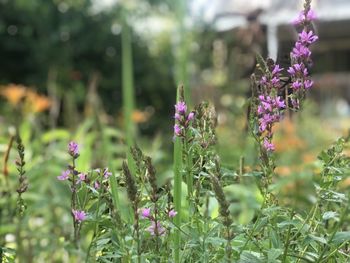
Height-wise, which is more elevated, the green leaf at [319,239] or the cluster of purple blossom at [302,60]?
the cluster of purple blossom at [302,60]

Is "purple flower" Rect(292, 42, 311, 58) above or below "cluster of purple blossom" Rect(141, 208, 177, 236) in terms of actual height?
above

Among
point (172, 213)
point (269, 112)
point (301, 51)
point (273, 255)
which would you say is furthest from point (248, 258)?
point (301, 51)

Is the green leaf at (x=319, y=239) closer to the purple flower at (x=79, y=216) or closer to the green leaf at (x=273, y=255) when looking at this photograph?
the green leaf at (x=273, y=255)

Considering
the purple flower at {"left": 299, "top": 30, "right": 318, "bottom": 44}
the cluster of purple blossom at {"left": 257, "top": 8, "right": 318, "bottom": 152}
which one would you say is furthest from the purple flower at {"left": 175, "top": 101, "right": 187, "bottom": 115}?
the purple flower at {"left": 299, "top": 30, "right": 318, "bottom": 44}

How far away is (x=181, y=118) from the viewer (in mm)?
1076

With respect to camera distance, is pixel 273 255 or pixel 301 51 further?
pixel 301 51

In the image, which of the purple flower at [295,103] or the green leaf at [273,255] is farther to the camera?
the purple flower at [295,103]

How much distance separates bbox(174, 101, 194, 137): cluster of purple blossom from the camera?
41.9 inches

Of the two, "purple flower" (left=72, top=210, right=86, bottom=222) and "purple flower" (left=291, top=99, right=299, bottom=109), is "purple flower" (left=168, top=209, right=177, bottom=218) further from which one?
"purple flower" (left=291, top=99, right=299, bottom=109)

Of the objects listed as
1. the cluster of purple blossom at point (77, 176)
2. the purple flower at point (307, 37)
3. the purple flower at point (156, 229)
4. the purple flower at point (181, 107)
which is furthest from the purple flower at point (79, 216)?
the purple flower at point (307, 37)

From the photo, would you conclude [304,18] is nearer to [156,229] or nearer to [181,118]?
[181,118]

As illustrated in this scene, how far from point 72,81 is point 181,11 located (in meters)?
7.60

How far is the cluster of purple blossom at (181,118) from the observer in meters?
1.07

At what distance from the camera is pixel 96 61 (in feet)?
32.9
